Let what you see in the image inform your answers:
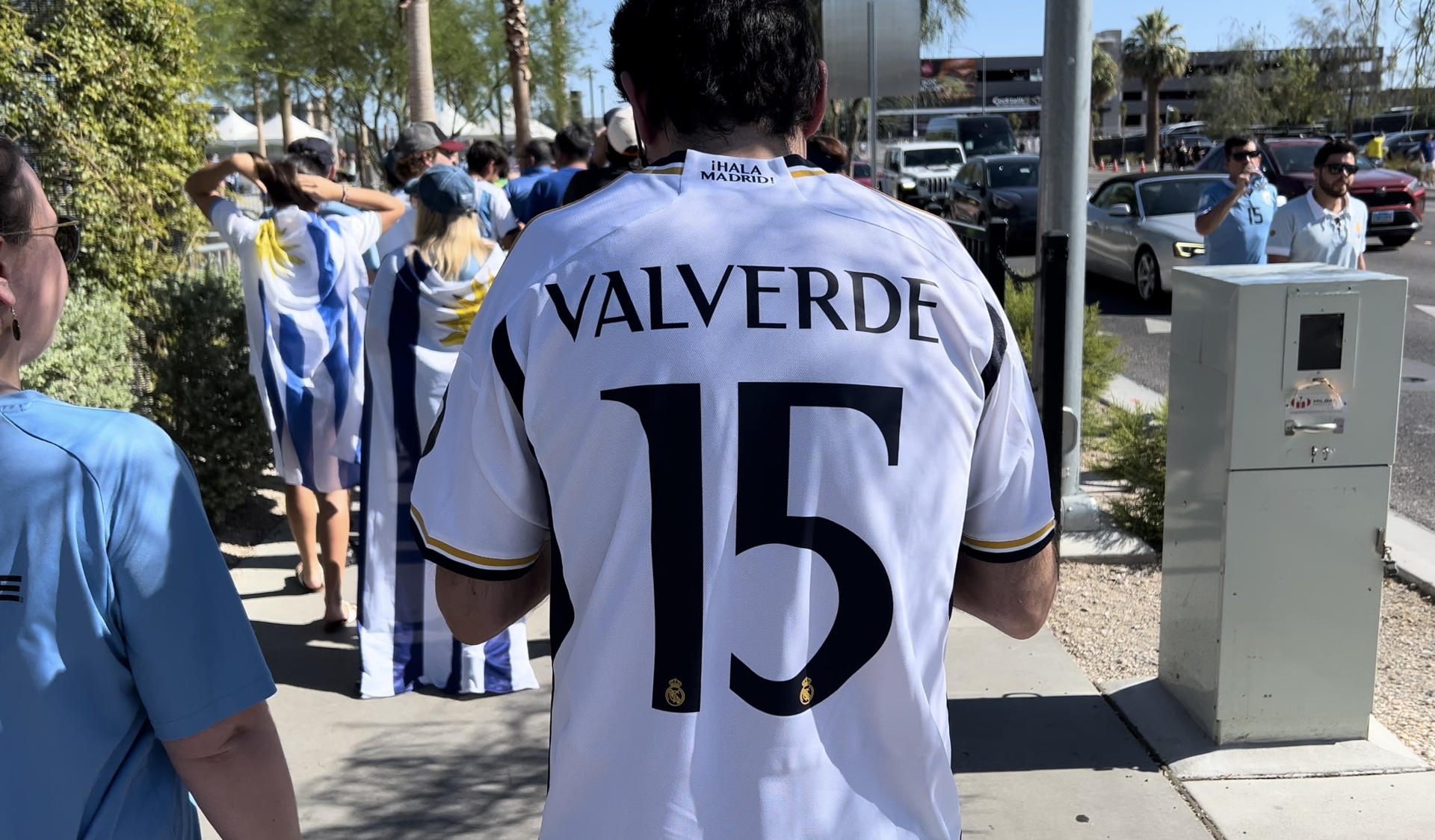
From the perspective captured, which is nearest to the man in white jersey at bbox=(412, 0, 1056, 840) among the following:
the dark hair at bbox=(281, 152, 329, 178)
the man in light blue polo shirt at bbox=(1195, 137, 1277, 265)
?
the dark hair at bbox=(281, 152, 329, 178)

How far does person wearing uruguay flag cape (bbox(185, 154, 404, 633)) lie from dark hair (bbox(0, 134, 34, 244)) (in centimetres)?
372

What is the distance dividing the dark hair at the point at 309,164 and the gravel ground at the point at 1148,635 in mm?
3698


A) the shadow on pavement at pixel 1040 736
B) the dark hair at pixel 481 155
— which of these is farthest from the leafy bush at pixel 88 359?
the shadow on pavement at pixel 1040 736

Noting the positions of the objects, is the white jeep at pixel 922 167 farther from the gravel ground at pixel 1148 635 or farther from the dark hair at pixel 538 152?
the gravel ground at pixel 1148 635

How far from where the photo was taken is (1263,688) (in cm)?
396

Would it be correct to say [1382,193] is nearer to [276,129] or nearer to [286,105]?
[286,105]

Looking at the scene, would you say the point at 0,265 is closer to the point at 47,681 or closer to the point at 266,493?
the point at 47,681

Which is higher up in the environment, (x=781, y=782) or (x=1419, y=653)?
(x=781, y=782)

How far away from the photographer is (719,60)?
1571 mm

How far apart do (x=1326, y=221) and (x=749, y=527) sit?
6851 millimetres

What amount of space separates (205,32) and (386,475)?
17180 millimetres

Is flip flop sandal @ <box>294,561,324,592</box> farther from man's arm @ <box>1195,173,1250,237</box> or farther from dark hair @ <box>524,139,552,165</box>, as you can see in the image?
man's arm @ <box>1195,173,1250,237</box>

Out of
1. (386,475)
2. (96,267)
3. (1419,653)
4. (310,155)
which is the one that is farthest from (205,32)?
(1419,653)

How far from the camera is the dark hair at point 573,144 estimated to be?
794 cm
